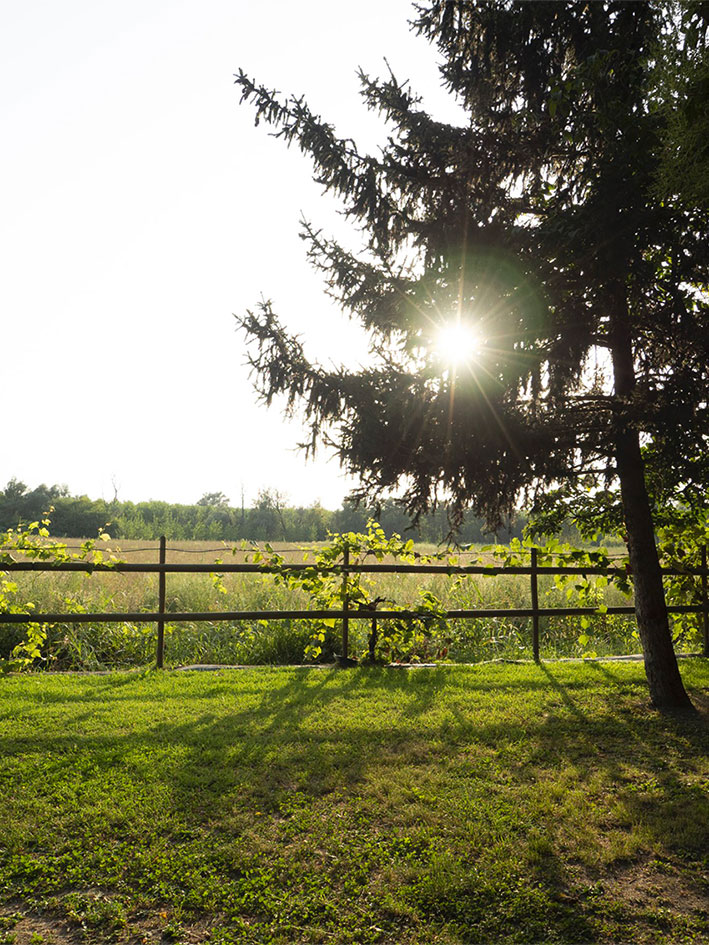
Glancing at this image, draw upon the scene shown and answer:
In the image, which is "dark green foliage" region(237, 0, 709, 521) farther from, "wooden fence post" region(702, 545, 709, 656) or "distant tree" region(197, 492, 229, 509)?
"distant tree" region(197, 492, 229, 509)

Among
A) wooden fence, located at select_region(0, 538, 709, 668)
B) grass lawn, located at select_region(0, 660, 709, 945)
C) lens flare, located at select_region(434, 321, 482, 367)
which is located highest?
lens flare, located at select_region(434, 321, 482, 367)

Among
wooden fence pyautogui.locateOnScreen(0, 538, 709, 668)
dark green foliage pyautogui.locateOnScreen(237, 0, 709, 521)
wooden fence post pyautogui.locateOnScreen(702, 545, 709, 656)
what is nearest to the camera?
dark green foliage pyautogui.locateOnScreen(237, 0, 709, 521)

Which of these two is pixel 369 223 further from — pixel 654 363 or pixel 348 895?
pixel 348 895

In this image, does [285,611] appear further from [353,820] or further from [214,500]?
[214,500]

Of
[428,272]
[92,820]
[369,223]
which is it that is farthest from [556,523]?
[92,820]

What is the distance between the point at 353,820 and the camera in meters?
3.56

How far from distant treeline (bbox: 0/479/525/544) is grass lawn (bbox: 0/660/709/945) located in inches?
1392

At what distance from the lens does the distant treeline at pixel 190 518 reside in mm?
45812

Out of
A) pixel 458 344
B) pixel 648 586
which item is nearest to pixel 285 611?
pixel 648 586

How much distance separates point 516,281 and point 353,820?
13.2 ft

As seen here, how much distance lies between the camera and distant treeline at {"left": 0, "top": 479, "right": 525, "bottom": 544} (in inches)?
1804

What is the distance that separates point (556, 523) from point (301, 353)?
328 centimetres

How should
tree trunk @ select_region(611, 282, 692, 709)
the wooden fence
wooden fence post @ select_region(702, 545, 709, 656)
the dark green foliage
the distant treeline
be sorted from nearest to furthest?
the dark green foliage → tree trunk @ select_region(611, 282, 692, 709) → the wooden fence → wooden fence post @ select_region(702, 545, 709, 656) → the distant treeline

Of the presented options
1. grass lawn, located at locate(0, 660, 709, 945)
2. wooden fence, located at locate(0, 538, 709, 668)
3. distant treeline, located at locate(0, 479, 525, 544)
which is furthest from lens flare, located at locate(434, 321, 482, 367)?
distant treeline, located at locate(0, 479, 525, 544)
